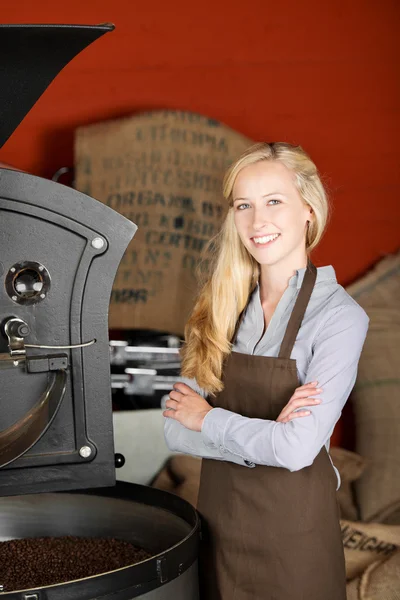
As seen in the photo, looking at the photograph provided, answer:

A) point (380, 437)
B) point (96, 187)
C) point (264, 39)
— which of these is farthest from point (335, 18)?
point (380, 437)

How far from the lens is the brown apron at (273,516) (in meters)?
1.71

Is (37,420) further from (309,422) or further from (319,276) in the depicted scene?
(319,276)

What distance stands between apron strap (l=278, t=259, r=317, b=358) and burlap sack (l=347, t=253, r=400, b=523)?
4.70 ft

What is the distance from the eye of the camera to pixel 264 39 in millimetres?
3355

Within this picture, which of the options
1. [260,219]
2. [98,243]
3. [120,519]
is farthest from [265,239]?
[120,519]

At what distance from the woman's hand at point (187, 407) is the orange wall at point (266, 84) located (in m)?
1.48

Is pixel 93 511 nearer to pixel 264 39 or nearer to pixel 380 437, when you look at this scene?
pixel 380 437

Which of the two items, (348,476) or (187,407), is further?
(348,476)

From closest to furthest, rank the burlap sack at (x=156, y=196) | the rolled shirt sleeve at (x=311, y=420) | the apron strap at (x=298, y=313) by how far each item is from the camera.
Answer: the rolled shirt sleeve at (x=311, y=420)
the apron strap at (x=298, y=313)
the burlap sack at (x=156, y=196)

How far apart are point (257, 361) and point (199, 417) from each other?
17cm

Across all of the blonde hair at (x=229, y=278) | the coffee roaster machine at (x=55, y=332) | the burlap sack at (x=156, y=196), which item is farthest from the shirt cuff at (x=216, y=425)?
the burlap sack at (x=156, y=196)

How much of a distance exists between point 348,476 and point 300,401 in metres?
1.52

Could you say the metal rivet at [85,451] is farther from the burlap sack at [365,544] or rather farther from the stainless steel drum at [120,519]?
the burlap sack at [365,544]

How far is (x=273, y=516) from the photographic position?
5.66 ft
